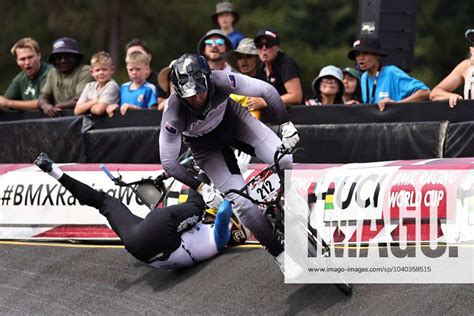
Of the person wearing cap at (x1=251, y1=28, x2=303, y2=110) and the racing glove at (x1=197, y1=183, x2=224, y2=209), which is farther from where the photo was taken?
A: the person wearing cap at (x1=251, y1=28, x2=303, y2=110)

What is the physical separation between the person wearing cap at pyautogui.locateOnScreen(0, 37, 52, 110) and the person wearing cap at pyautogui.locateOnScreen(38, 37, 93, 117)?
34 cm

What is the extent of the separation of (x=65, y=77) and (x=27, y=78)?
89 centimetres

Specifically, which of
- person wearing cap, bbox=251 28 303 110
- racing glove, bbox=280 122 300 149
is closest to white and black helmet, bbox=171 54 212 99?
racing glove, bbox=280 122 300 149

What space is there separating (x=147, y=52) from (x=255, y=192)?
466 cm

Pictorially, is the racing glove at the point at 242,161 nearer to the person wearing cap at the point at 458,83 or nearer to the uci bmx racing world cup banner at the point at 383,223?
the uci bmx racing world cup banner at the point at 383,223

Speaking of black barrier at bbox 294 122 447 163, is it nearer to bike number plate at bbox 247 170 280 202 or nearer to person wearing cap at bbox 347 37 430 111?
person wearing cap at bbox 347 37 430 111

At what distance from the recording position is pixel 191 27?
122 feet

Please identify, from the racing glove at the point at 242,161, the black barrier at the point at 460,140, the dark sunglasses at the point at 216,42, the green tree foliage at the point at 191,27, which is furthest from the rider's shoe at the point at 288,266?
the green tree foliage at the point at 191,27

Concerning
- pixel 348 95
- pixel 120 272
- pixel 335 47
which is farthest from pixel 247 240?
pixel 335 47

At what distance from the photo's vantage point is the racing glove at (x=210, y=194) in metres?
9.52

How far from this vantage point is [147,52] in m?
13.4

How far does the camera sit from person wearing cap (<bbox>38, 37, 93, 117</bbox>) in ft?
45.0

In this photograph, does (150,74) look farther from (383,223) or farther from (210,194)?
(383,223)

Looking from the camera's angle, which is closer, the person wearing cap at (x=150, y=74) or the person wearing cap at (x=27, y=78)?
the person wearing cap at (x=150, y=74)
